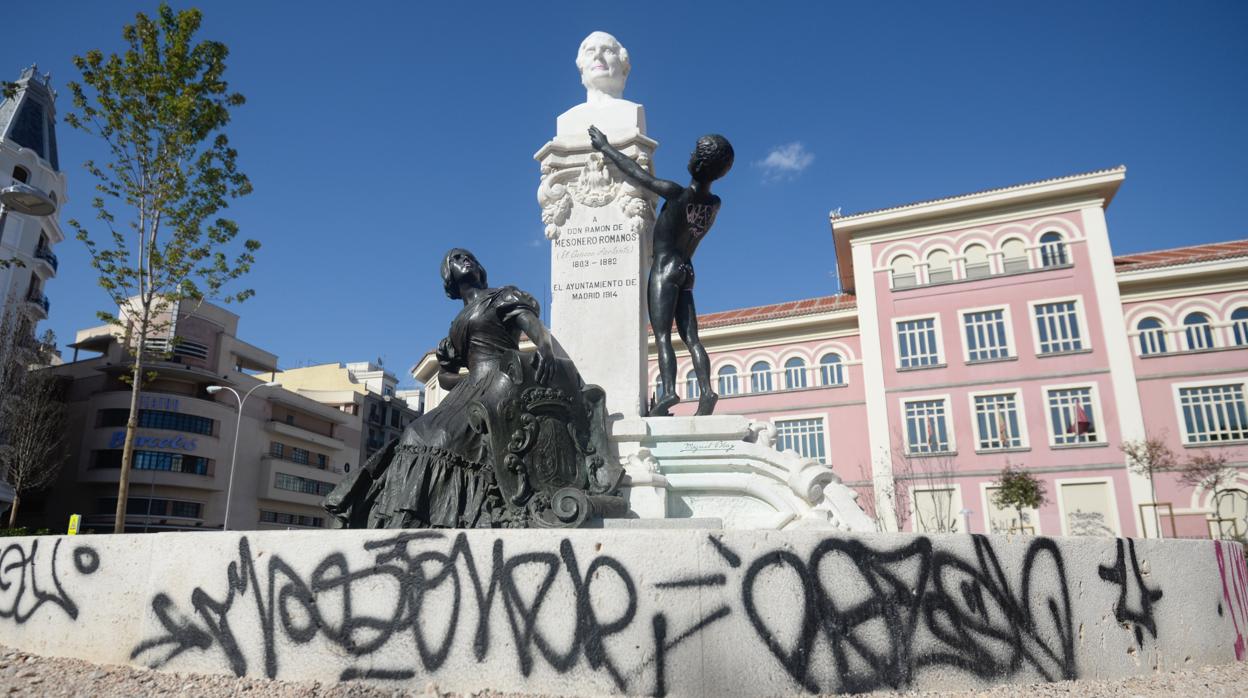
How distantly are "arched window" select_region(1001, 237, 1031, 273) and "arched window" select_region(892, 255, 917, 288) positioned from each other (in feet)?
12.8

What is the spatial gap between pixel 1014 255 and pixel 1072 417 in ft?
25.0

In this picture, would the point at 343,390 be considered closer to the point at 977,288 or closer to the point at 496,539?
the point at 977,288

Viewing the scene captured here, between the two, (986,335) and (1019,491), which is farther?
(986,335)

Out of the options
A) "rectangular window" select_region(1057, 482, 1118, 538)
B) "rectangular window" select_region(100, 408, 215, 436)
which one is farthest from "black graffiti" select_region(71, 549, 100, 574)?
"rectangular window" select_region(100, 408, 215, 436)

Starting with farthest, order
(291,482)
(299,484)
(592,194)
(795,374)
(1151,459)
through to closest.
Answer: (299,484), (291,482), (795,374), (1151,459), (592,194)

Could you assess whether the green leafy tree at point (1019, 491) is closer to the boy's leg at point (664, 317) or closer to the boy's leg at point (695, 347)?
the boy's leg at point (695, 347)

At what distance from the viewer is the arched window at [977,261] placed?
33.6 meters

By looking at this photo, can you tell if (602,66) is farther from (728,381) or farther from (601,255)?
(728,381)

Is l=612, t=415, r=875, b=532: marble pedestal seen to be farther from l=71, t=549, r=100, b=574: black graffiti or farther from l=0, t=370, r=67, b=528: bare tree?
l=0, t=370, r=67, b=528: bare tree

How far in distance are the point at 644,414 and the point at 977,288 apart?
31.2 m

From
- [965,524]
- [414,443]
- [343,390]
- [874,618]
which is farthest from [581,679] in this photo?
[343,390]

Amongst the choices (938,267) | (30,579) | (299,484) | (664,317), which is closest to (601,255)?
(664,317)

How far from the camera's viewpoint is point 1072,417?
101 ft

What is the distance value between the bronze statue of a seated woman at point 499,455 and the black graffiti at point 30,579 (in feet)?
4.43
